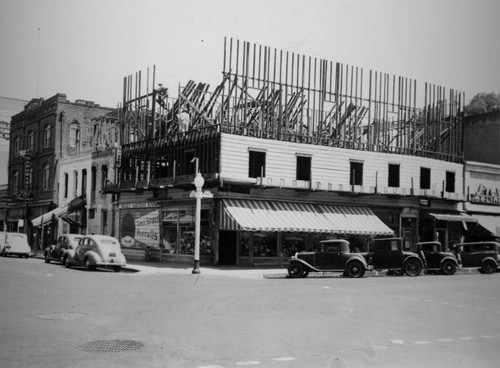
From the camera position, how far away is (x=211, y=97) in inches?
1340

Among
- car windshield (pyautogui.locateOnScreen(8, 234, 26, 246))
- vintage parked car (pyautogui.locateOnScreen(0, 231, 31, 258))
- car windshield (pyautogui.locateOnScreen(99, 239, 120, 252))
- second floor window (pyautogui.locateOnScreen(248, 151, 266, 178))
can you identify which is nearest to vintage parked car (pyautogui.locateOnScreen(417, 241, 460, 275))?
second floor window (pyautogui.locateOnScreen(248, 151, 266, 178))

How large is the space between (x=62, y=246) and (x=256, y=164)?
1127cm

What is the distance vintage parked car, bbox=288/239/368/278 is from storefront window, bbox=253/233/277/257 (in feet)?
22.6

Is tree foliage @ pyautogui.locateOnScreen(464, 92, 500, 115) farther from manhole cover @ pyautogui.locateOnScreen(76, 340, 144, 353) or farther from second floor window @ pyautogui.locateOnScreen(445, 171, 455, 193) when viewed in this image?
manhole cover @ pyautogui.locateOnScreen(76, 340, 144, 353)

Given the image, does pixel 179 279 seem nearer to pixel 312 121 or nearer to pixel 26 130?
pixel 312 121

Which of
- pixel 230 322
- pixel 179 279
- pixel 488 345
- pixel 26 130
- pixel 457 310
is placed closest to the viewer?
pixel 488 345

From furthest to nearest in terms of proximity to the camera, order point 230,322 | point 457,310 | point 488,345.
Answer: point 457,310
point 230,322
point 488,345

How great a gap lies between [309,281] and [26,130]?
36867 millimetres

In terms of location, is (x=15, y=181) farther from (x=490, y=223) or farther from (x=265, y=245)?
(x=490, y=223)

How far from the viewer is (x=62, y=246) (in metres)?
30.0

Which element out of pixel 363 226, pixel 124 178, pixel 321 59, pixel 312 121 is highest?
pixel 321 59

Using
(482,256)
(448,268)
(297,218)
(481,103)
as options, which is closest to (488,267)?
(482,256)

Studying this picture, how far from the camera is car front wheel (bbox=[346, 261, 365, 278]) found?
24.4 m

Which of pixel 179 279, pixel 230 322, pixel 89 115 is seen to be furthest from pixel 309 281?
pixel 89 115
